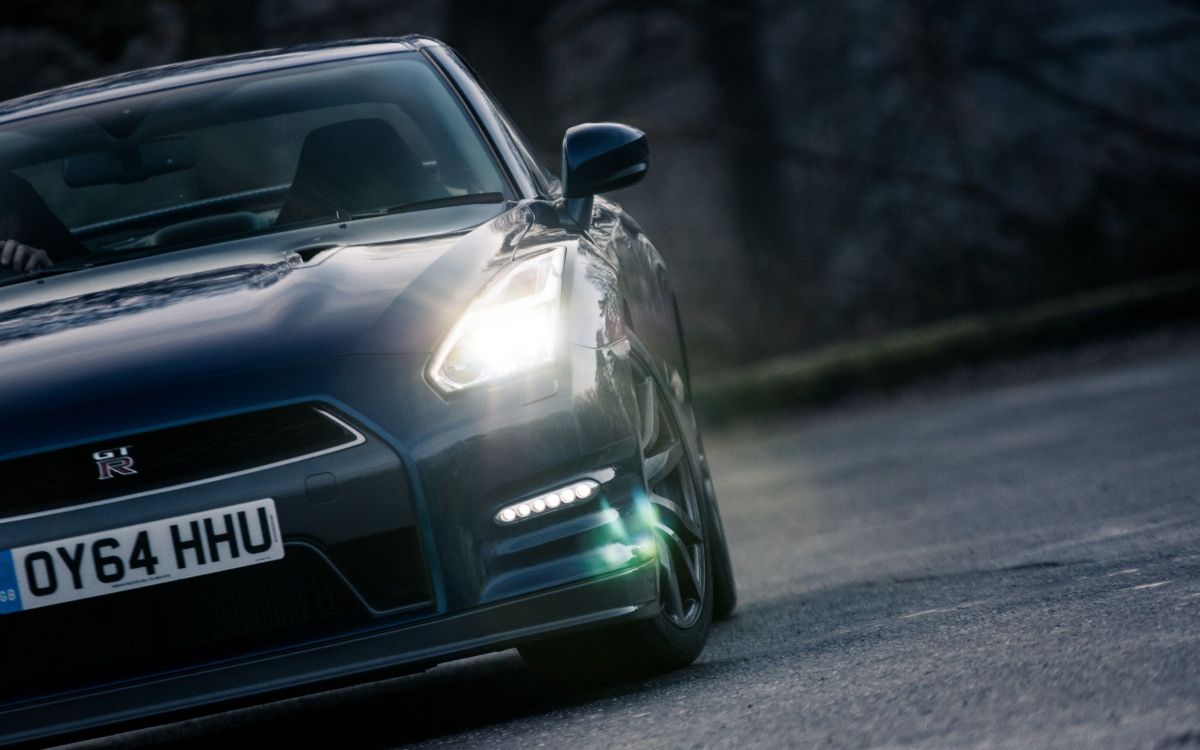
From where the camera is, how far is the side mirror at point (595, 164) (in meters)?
5.22

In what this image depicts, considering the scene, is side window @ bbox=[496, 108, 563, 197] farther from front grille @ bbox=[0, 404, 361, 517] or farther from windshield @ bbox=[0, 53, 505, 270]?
front grille @ bbox=[0, 404, 361, 517]

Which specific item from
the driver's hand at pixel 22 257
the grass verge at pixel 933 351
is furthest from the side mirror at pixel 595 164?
the grass verge at pixel 933 351

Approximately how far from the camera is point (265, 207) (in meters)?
5.59

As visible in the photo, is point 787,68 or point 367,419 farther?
point 787,68

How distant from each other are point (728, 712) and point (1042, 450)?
6359mm

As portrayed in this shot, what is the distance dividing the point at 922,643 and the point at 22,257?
8.24 ft

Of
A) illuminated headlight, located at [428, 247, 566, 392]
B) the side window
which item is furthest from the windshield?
illuminated headlight, located at [428, 247, 566, 392]

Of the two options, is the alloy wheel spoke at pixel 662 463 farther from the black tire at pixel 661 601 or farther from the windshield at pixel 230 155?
the windshield at pixel 230 155

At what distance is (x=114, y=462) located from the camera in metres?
3.99

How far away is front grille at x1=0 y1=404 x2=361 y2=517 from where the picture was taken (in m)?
3.97

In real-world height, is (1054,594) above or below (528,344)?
below

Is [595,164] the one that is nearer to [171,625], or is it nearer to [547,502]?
[547,502]

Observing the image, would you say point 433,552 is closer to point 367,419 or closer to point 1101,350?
point 367,419

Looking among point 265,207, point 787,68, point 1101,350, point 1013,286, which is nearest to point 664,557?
point 265,207
